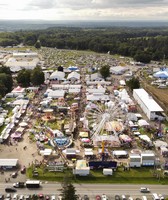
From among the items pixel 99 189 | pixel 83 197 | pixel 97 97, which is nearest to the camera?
pixel 83 197

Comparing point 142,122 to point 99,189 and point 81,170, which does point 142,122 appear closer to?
point 81,170

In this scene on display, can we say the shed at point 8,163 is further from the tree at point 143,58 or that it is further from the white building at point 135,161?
the tree at point 143,58

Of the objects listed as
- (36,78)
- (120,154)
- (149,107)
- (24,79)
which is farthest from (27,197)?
(24,79)

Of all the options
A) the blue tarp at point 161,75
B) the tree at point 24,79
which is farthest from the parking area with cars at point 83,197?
the blue tarp at point 161,75

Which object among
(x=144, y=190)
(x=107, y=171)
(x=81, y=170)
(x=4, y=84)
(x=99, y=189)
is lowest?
(x=99, y=189)

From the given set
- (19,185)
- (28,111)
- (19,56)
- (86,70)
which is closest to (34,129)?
(28,111)

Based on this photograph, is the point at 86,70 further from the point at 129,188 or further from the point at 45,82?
the point at 129,188

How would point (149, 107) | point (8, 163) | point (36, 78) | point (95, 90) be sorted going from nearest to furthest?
point (8, 163) → point (149, 107) → point (95, 90) → point (36, 78)
